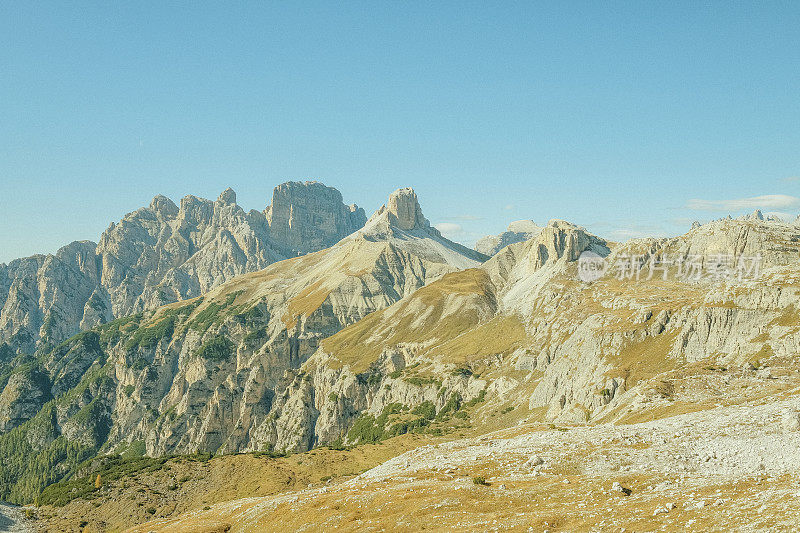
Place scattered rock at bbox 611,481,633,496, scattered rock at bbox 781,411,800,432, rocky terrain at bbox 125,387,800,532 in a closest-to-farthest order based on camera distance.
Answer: rocky terrain at bbox 125,387,800,532 < scattered rock at bbox 611,481,633,496 < scattered rock at bbox 781,411,800,432

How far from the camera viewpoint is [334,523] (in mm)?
48969

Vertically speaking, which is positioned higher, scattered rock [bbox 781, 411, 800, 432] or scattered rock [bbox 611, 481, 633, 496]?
scattered rock [bbox 781, 411, 800, 432]

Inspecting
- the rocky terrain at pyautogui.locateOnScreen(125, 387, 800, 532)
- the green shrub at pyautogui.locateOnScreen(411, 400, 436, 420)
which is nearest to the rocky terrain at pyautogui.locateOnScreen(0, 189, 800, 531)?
the rocky terrain at pyautogui.locateOnScreen(125, 387, 800, 532)

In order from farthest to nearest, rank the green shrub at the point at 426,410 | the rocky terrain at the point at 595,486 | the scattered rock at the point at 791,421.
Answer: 1. the green shrub at the point at 426,410
2. the scattered rock at the point at 791,421
3. the rocky terrain at the point at 595,486

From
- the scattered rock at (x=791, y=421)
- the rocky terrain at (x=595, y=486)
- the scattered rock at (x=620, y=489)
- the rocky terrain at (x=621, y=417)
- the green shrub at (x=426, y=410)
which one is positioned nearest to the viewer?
the rocky terrain at (x=595, y=486)

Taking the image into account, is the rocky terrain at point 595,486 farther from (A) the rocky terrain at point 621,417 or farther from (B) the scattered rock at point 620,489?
(A) the rocky terrain at point 621,417

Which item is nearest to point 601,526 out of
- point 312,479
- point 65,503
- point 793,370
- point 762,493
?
point 762,493

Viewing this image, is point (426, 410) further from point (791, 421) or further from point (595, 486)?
point (595, 486)

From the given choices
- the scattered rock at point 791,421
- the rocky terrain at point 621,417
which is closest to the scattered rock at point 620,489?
the rocky terrain at point 621,417

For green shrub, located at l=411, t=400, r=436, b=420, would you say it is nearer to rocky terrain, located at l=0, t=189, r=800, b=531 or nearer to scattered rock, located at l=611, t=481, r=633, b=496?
rocky terrain, located at l=0, t=189, r=800, b=531

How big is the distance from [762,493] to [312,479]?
100078mm

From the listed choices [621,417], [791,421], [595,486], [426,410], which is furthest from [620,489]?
[426,410]

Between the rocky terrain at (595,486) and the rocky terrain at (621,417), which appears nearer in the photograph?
the rocky terrain at (595,486)

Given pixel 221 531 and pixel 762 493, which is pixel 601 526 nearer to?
pixel 762 493
